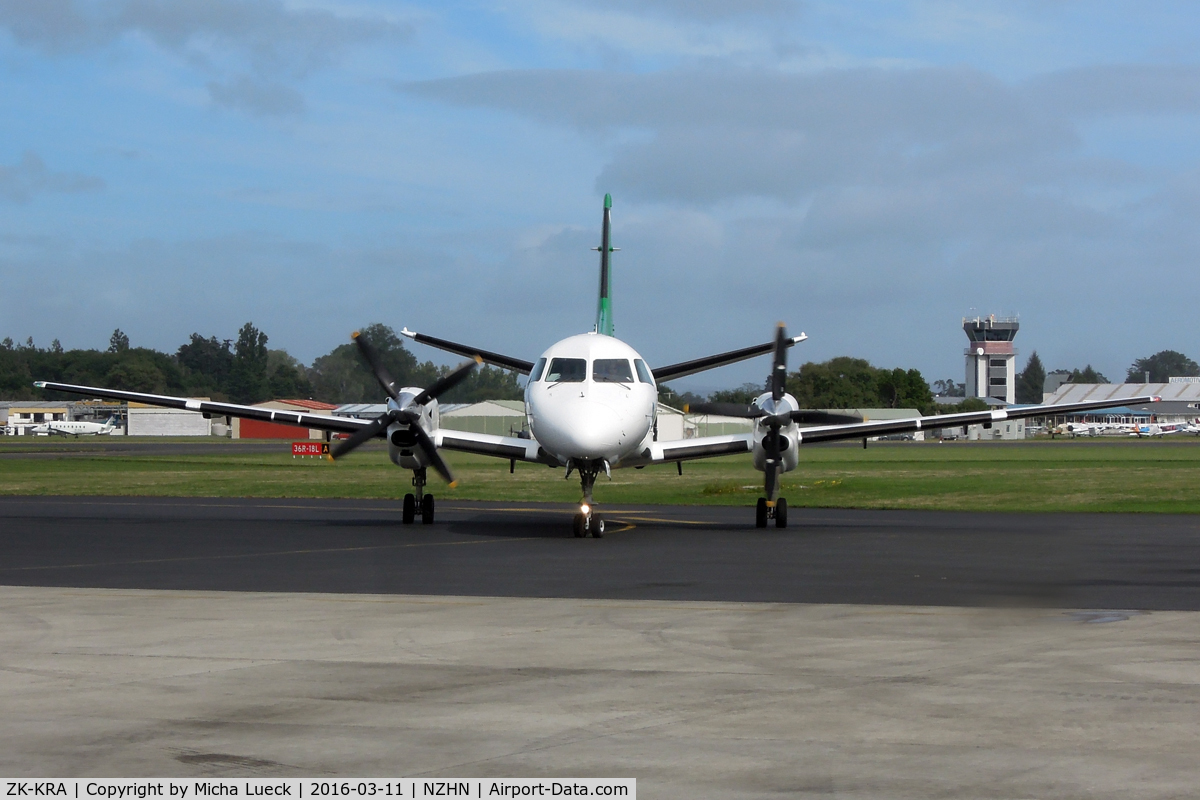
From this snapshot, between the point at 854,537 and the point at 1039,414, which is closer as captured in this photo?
the point at 854,537

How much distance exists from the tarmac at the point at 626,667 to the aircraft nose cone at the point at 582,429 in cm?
298

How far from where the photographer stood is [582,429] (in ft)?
71.6

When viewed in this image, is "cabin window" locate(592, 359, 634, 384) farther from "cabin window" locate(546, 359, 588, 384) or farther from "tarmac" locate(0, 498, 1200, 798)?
"tarmac" locate(0, 498, 1200, 798)

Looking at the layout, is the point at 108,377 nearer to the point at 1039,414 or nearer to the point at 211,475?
the point at 211,475

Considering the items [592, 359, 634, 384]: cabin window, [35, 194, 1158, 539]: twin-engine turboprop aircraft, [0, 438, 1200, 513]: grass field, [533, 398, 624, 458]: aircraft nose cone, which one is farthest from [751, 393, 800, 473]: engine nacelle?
[0, 438, 1200, 513]: grass field

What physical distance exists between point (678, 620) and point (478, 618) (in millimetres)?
1927

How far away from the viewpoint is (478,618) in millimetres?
11945

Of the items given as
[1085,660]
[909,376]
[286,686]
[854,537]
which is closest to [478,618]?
[286,686]

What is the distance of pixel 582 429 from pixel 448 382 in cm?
454

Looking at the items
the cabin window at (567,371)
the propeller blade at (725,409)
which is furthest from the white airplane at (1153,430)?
the cabin window at (567,371)

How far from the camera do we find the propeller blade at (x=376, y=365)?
1042 inches

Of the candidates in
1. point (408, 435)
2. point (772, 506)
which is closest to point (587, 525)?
point (772, 506)

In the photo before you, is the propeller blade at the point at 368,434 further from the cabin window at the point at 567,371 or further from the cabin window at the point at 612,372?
the cabin window at the point at 612,372

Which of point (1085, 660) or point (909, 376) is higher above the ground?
point (909, 376)
